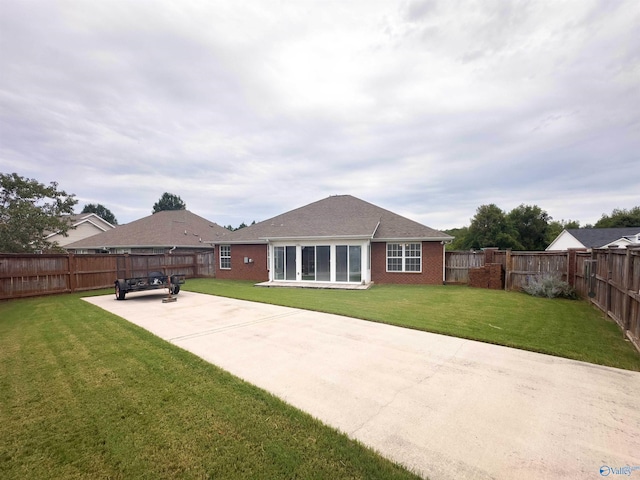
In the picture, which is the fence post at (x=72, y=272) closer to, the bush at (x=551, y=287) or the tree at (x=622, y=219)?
the bush at (x=551, y=287)

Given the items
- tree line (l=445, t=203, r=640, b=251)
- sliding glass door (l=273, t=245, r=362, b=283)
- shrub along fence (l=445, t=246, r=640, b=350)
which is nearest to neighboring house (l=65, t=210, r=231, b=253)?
sliding glass door (l=273, t=245, r=362, b=283)

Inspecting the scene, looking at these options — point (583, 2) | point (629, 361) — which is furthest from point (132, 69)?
point (629, 361)

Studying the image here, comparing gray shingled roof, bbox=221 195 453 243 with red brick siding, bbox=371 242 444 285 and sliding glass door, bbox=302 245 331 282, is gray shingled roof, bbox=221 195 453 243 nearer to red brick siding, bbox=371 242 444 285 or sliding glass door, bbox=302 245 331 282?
red brick siding, bbox=371 242 444 285

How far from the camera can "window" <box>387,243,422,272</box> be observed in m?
15.9

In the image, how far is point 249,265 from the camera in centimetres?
1912

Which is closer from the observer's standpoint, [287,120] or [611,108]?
[611,108]

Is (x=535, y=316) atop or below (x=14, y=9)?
below

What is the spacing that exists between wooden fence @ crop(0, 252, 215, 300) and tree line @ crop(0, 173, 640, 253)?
524 cm

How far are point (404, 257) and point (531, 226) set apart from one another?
1453 inches

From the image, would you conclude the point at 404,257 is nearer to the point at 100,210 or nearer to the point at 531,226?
the point at 531,226

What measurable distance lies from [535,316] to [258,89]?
12.7 meters

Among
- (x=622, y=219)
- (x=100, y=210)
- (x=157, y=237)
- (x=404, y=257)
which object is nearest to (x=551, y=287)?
(x=404, y=257)

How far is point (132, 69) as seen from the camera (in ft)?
32.2

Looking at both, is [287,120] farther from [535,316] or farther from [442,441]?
[442,441]
